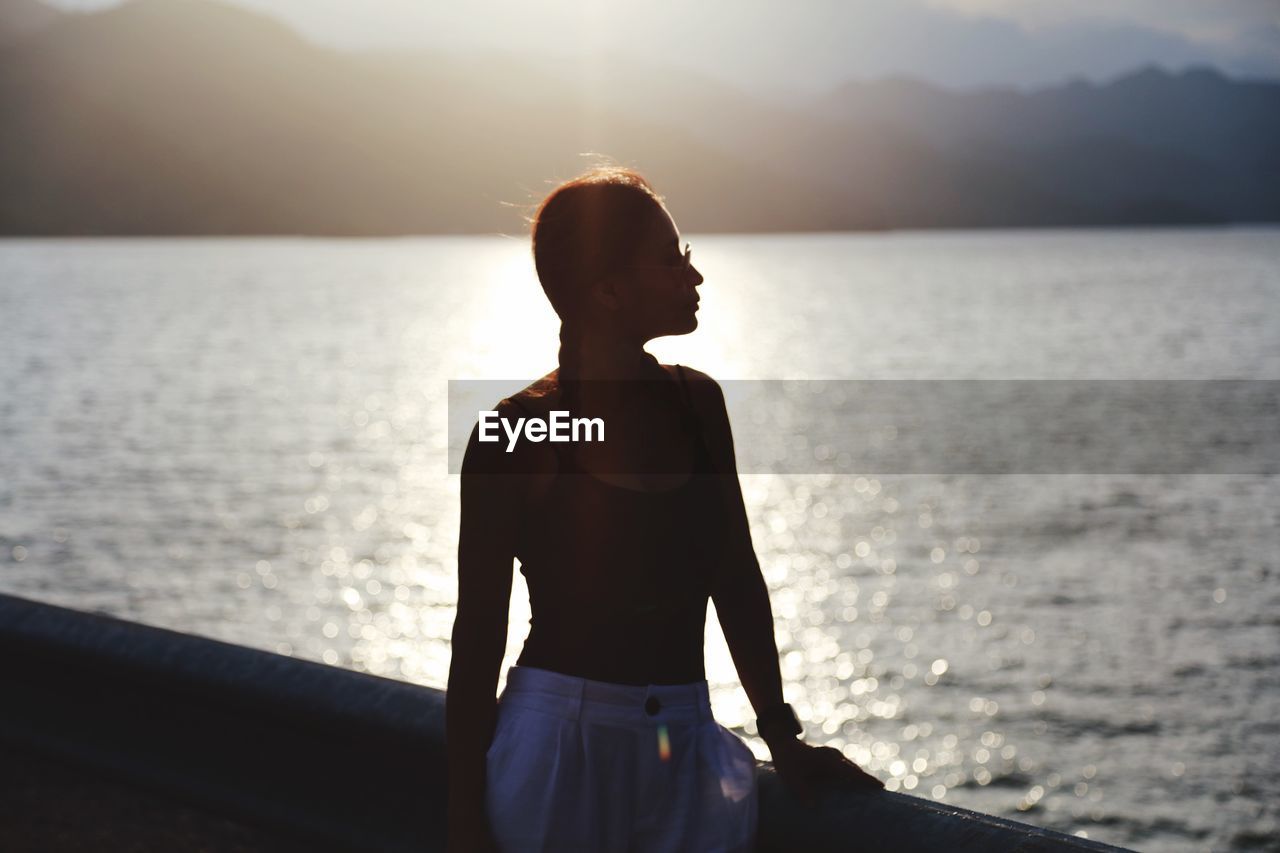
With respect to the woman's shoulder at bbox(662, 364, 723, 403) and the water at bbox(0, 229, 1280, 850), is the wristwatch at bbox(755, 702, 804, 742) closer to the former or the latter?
the woman's shoulder at bbox(662, 364, 723, 403)

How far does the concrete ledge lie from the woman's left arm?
0.05 m

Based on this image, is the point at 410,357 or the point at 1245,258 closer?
the point at 410,357

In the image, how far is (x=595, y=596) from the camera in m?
2.39

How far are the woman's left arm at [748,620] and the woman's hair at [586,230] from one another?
0.26 meters

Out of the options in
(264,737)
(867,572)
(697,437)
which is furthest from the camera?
(867,572)

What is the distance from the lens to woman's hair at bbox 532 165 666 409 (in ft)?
7.77

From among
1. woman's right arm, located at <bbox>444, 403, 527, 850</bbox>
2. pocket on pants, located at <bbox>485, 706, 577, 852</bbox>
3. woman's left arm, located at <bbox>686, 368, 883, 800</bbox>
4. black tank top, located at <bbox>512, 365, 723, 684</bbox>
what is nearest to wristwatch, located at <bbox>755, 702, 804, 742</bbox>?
woman's left arm, located at <bbox>686, 368, 883, 800</bbox>

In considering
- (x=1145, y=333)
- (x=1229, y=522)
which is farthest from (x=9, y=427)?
(x=1145, y=333)

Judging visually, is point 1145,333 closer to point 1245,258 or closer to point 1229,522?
point 1229,522

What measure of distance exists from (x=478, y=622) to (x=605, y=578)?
230 mm

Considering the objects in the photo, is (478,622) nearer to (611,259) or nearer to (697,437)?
(697,437)

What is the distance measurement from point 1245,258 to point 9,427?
6706 inches

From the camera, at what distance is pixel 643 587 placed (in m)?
2.40

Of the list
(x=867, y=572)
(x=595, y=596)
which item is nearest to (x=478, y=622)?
(x=595, y=596)
